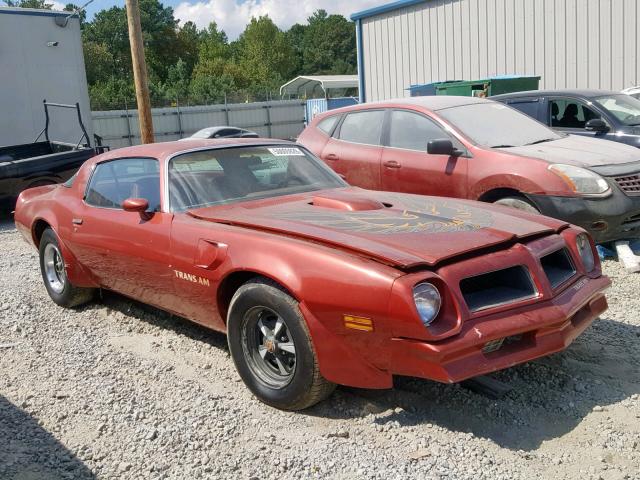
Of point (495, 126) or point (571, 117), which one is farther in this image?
point (571, 117)

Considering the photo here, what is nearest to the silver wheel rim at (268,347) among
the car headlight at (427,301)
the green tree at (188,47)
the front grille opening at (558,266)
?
the car headlight at (427,301)

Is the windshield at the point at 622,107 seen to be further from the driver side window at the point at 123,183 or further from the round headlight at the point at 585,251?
the driver side window at the point at 123,183

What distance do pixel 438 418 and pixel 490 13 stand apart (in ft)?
49.5

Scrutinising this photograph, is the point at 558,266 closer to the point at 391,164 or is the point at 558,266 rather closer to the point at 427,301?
the point at 427,301

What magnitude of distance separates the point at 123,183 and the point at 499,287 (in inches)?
115

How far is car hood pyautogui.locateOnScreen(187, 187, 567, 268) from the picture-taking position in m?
3.35

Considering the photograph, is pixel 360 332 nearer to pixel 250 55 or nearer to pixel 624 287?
pixel 624 287

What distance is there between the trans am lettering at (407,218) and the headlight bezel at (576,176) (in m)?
1.92

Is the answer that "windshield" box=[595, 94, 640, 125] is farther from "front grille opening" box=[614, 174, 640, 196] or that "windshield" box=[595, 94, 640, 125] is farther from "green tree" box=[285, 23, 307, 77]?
"green tree" box=[285, 23, 307, 77]

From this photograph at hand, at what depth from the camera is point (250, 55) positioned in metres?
79.9

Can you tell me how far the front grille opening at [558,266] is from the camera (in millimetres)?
3691

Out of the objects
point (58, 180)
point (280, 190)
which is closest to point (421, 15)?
point (58, 180)

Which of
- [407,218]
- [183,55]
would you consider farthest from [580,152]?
[183,55]

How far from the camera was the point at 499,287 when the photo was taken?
11.4 ft
